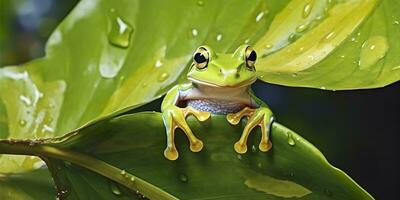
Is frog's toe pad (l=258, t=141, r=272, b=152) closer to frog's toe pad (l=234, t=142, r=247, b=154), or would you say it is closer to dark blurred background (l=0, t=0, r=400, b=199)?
frog's toe pad (l=234, t=142, r=247, b=154)

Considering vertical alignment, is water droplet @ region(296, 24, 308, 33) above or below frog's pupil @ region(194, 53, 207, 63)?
above

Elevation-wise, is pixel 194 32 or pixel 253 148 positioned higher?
pixel 194 32

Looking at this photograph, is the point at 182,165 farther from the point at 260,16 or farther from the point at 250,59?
the point at 260,16

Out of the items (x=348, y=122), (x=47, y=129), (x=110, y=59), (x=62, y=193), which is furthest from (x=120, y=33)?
(x=348, y=122)

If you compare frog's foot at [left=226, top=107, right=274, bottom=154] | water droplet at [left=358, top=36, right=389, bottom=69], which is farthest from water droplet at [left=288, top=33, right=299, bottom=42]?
frog's foot at [left=226, top=107, right=274, bottom=154]

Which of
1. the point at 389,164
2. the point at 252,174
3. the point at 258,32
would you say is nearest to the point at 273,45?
the point at 258,32

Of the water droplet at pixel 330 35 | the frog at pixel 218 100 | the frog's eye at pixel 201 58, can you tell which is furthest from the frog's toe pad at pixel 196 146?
the water droplet at pixel 330 35
